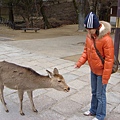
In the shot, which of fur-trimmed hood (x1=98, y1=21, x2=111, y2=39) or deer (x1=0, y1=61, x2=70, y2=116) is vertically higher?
fur-trimmed hood (x1=98, y1=21, x2=111, y2=39)

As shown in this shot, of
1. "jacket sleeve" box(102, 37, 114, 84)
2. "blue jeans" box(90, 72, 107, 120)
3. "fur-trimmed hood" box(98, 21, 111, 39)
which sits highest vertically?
"fur-trimmed hood" box(98, 21, 111, 39)

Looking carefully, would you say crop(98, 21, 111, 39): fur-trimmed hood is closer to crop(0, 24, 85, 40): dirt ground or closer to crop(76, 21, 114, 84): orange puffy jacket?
crop(76, 21, 114, 84): orange puffy jacket

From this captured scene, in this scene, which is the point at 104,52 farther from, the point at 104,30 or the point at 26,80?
the point at 26,80

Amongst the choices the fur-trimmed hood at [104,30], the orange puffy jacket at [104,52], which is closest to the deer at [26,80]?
the orange puffy jacket at [104,52]

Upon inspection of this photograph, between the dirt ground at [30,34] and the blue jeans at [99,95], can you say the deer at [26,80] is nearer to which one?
the blue jeans at [99,95]

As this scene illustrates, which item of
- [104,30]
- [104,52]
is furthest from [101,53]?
[104,30]

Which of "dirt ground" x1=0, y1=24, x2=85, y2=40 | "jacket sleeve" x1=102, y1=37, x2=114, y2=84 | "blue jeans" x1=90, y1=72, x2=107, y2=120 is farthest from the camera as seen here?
"dirt ground" x1=0, y1=24, x2=85, y2=40

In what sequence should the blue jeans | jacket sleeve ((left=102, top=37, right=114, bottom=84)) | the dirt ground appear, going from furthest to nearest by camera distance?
the dirt ground → the blue jeans → jacket sleeve ((left=102, top=37, right=114, bottom=84))

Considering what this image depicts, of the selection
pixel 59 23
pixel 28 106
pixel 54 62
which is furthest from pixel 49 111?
pixel 59 23

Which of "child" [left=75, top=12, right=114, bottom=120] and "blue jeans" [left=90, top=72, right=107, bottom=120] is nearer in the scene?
"child" [left=75, top=12, right=114, bottom=120]

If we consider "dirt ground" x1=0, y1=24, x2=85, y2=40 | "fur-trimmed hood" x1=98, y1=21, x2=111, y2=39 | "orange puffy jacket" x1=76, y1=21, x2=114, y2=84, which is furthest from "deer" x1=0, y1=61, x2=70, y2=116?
"dirt ground" x1=0, y1=24, x2=85, y2=40

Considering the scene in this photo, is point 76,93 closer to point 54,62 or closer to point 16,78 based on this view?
point 16,78

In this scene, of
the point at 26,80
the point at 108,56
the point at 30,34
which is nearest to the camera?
the point at 108,56

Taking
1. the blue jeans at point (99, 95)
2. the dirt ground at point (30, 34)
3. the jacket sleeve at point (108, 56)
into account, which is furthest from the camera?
the dirt ground at point (30, 34)
